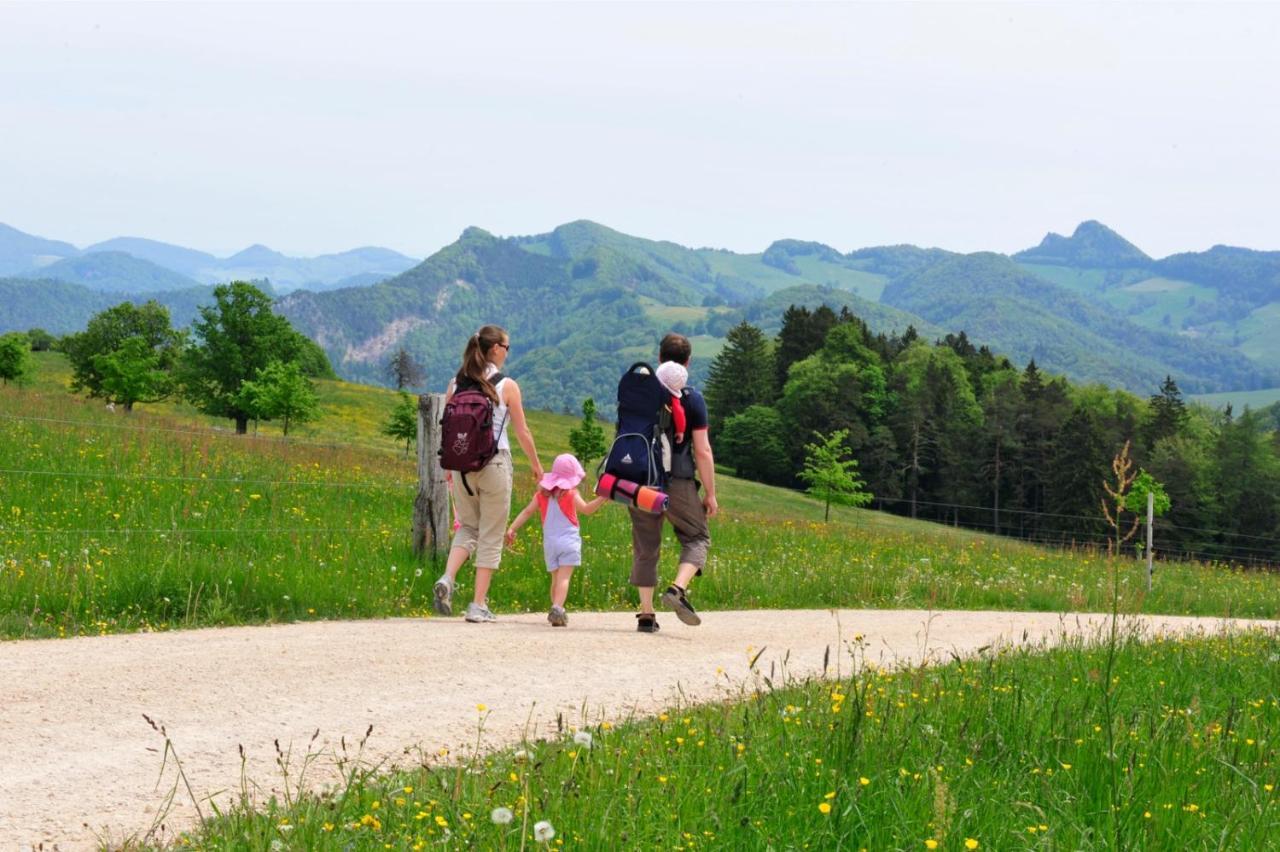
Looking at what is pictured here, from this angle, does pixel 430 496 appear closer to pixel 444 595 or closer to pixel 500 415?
pixel 444 595

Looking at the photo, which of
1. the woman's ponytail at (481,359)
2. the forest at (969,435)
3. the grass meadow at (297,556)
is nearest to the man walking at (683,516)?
the woman's ponytail at (481,359)

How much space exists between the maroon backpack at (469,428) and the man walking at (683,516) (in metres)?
1.43

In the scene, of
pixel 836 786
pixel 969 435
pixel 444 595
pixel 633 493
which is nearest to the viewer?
pixel 836 786

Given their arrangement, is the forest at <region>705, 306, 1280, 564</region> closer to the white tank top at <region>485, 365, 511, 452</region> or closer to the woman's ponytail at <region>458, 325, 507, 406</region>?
the white tank top at <region>485, 365, 511, 452</region>

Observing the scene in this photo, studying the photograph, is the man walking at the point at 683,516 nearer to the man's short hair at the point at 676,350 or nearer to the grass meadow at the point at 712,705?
the man's short hair at the point at 676,350

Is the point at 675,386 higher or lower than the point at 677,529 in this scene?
higher

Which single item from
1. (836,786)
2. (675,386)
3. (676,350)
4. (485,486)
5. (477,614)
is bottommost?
(477,614)

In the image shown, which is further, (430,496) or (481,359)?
(430,496)

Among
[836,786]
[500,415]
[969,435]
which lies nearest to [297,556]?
[500,415]

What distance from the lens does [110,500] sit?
13.9m

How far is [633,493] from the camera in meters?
10.1

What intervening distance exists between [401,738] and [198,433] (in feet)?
50.4

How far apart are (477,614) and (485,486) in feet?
3.63

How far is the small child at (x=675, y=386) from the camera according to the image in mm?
10141
